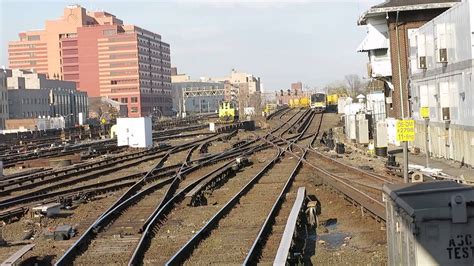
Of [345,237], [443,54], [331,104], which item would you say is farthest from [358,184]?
[331,104]

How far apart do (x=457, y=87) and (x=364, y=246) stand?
15.0 m

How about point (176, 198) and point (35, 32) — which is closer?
point (176, 198)

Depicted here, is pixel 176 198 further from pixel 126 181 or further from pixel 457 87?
pixel 457 87

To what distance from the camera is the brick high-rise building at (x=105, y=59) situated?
175250 mm

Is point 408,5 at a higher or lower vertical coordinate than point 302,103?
higher

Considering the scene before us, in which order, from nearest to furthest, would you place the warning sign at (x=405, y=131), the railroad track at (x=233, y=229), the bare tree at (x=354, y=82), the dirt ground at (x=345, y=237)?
the dirt ground at (x=345, y=237)
the railroad track at (x=233, y=229)
the warning sign at (x=405, y=131)
the bare tree at (x=354, y=82)

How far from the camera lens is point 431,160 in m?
26.1

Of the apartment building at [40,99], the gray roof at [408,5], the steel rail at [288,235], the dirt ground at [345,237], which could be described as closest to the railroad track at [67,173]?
the steel rail at [288,235]

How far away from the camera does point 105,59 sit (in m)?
177

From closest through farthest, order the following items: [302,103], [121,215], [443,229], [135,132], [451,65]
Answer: [443,229] → [121,215] → [451,65] → [135,132] → [302,103]

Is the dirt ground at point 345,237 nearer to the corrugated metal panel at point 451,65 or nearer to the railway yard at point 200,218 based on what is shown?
the railway yard at point 200,218

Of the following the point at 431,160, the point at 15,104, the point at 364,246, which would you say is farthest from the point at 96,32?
the point at 364,246

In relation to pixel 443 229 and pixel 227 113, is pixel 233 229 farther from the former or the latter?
pixel 227 113

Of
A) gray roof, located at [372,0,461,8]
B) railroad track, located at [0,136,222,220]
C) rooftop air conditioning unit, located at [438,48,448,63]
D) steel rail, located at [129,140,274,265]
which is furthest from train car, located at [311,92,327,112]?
steel rail, located at [129,140,274,265]
